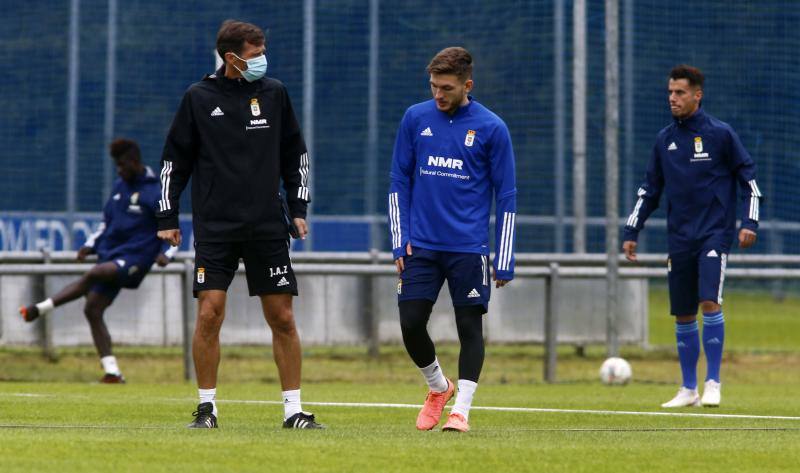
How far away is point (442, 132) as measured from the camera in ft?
27.7

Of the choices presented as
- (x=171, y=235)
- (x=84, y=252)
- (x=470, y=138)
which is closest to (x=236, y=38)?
(x=171, y=235)

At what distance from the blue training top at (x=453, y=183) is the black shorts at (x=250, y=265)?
587 millimetres

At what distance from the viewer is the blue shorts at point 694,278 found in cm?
1114

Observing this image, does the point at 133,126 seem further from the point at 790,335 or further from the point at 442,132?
the point at 442,132

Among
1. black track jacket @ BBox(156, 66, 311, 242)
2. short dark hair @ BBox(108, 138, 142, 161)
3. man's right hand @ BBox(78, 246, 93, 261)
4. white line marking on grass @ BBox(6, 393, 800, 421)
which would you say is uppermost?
short dark hair @ BBox(108, 138, 142, 161)

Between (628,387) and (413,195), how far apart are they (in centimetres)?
594

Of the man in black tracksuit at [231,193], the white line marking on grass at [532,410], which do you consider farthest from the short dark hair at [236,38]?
the white line marking on grass at [532,410]

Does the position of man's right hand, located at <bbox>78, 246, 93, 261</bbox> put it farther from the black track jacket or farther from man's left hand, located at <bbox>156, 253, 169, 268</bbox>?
the black track jacket

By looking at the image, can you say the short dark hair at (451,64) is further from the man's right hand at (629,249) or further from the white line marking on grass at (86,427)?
the man's right hand at (629,249)

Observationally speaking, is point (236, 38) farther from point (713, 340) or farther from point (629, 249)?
point (713, 340)

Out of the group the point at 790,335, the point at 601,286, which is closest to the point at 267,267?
the point at 601,286

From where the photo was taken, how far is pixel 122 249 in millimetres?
14312

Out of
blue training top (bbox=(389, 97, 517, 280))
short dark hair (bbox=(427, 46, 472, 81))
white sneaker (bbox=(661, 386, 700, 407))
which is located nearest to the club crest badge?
blue training top (bbox=(389, 97, 517, 280))

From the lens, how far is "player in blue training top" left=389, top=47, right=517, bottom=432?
8391mm
